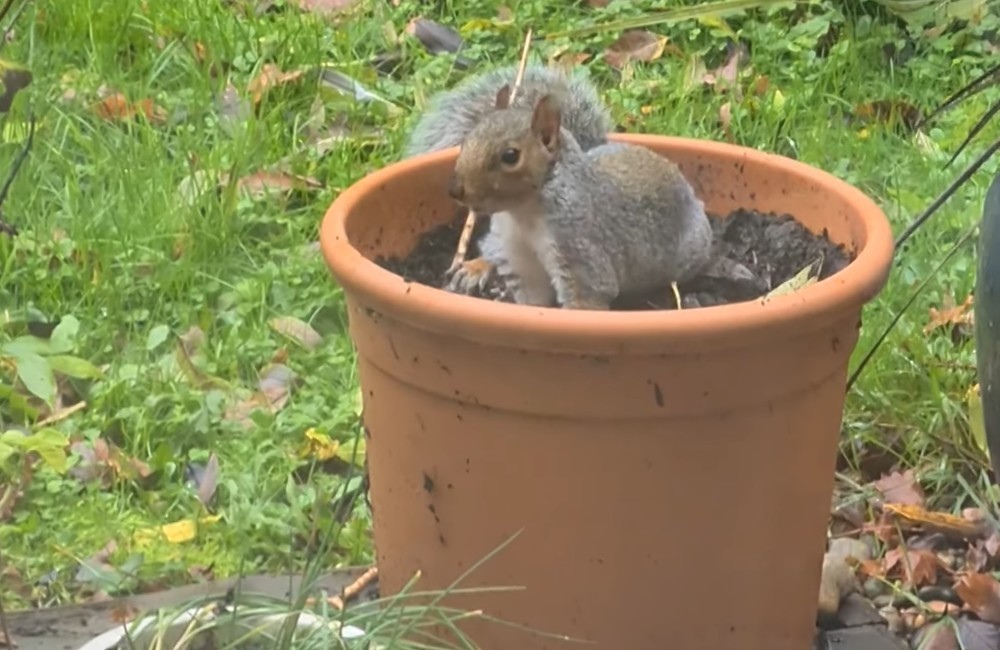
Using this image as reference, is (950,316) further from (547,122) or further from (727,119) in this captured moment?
(547,122)

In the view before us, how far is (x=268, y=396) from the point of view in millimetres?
2193

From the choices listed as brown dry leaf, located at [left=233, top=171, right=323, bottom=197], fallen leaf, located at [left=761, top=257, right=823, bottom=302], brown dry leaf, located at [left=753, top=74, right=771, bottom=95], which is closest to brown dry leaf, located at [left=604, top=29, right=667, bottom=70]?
brown dry leaf, located at [left=753, top=74, right=771, bottom=95]

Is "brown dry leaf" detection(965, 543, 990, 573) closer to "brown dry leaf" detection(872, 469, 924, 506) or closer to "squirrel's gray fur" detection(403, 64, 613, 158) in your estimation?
"brown dry leaf" detection(872, 469, 924, 506)

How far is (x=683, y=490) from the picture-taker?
4.68 feet

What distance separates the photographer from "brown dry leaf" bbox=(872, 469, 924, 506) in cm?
201

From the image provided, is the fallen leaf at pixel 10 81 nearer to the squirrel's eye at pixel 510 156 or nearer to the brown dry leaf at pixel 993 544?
the squirrel's eye at pixel 510 156

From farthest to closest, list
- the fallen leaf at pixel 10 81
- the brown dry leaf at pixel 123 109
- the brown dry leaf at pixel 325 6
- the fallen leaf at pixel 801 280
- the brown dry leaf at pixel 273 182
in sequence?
the brown dry leaf at pixel 325 6
the brown dry leaf at pixel 123 109
the brown dry leaf at pixel 273 182
the fallen leaf at pixel 801 280
the fallen leaf at pixel 10 81

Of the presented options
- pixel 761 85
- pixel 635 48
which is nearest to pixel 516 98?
pixel 761 85

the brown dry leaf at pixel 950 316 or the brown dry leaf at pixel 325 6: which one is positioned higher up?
the brown dry leaf at pixel 325 6

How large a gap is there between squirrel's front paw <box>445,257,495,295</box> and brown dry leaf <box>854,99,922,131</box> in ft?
4.67

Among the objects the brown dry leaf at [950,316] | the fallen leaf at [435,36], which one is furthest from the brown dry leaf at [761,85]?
the brown dry leaf at [950,316]

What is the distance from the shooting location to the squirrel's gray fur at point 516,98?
1908mm

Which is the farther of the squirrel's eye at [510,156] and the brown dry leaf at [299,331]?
the brown dry leaf at [299,331]

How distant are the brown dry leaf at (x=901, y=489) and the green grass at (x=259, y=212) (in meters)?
0.04
